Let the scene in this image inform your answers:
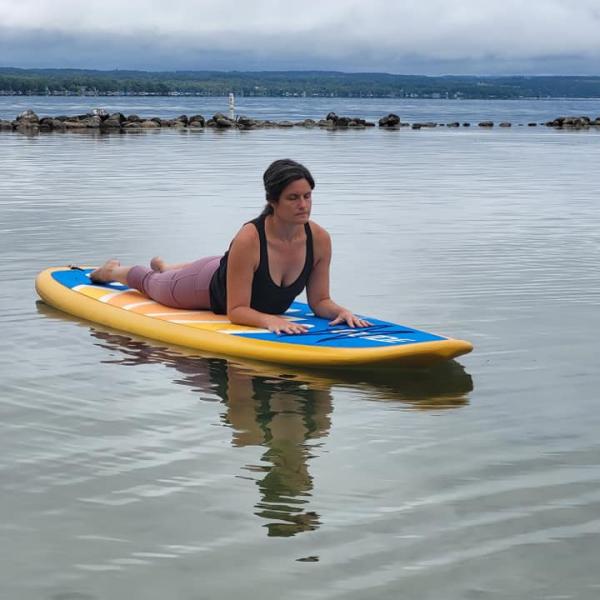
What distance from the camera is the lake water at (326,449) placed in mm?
4230

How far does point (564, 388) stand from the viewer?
698 cm

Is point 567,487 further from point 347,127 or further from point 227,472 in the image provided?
point 347,127

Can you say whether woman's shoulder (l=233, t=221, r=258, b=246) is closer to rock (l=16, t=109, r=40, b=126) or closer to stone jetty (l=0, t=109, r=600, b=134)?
stone jetty (l=0, t=109, r=600, b=134)

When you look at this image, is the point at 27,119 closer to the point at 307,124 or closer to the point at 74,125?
the point at 74,125

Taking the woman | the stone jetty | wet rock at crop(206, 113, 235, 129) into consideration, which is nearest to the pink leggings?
the woman

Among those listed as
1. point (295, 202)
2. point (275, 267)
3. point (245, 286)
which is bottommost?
point (245, 286)

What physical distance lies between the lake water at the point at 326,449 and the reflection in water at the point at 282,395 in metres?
0.02

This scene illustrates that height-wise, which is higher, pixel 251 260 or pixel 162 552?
pixel 251 260

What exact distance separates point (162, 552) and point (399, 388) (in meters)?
2.99

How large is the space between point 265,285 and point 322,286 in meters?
0.42

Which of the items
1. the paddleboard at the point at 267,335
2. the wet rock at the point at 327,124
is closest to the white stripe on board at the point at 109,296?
the paddleboard at the point at 267,335

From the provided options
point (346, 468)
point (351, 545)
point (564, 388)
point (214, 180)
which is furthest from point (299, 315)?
point (214, 180)

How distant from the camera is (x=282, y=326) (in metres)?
7.80

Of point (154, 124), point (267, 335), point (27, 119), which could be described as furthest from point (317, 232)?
point (154, 124)
